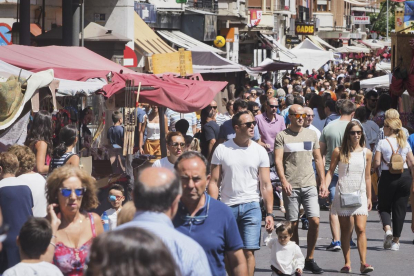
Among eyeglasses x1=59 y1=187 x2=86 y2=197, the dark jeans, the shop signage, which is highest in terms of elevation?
the shop signage

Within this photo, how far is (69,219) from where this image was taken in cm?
566

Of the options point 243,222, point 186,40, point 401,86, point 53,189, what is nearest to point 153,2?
point 186,40

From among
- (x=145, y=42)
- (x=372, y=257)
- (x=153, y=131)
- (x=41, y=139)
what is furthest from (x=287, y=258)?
(x=145, y=42)

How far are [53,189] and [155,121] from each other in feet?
31.1

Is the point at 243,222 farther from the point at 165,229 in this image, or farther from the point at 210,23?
the point at 210,23

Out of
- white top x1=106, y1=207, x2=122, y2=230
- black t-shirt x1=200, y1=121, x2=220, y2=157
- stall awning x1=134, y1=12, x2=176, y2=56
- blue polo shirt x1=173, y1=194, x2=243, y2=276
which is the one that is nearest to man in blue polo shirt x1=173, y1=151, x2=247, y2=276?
blue polo shirt x1=173, y1=194, x2=243, y2=276

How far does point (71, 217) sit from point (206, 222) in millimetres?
842

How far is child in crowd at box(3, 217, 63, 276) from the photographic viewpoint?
4879 mm

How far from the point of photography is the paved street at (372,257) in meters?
9.88

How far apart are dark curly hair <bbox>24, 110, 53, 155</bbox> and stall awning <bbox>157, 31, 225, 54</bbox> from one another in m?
19.9

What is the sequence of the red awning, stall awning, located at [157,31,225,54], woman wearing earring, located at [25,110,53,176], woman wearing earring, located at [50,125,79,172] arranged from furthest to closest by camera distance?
stall awning, located at [157,31,225,54] → the red awning → woman wearing earring, located at [25,110,53,176] → woman wearing earring, located at [50,125,79,172]

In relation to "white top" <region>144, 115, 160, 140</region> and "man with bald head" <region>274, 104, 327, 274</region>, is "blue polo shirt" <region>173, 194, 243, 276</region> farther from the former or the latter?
"white top" <region>144, 115, 160, 140</region>

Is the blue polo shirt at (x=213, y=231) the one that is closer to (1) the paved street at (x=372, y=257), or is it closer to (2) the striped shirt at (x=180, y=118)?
(1) the paved street at (x=372, y=257)

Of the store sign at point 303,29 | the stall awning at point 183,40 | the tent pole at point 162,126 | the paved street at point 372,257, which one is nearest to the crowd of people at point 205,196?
the paved street at point 372,257
